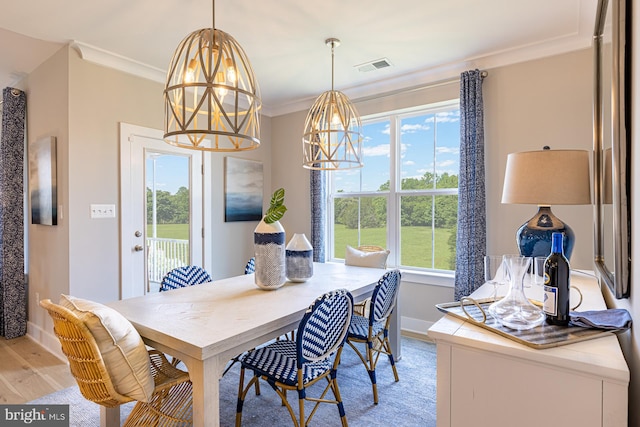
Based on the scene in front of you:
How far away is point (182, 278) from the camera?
2455mm

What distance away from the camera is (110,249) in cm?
311

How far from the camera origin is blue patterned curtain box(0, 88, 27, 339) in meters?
3.39

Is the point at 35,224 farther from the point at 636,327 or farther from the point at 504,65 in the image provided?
the point at 504,65

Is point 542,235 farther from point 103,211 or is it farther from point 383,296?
point 103,211

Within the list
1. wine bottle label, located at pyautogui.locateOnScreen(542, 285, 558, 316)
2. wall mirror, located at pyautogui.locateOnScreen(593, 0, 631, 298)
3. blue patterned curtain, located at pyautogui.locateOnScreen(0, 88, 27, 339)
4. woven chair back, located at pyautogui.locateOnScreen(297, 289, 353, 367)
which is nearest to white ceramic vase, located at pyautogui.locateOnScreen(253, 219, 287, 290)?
woven chair back, located at pyautogui.locateOnScreen(297, 289, 353, 367)

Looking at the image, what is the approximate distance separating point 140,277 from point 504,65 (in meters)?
3.98

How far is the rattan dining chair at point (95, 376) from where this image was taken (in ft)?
4.25

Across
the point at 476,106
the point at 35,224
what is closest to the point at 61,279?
the point at 35,224

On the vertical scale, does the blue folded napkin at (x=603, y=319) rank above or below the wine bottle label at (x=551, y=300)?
below

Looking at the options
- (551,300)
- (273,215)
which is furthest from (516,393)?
(273,215)

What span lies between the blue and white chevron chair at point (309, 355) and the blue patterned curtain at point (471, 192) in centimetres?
171

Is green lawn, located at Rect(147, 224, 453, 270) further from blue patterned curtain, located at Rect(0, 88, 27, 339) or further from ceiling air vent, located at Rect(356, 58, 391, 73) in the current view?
ceiling air vent, located at Rect(356, 58, 391, 73)

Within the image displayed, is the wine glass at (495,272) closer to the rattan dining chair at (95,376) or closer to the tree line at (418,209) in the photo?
the rattan dining chair at (95,376)

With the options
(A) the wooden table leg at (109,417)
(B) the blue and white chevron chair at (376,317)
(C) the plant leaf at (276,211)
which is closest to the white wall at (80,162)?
(A) the wooden table leg at (109,417)
